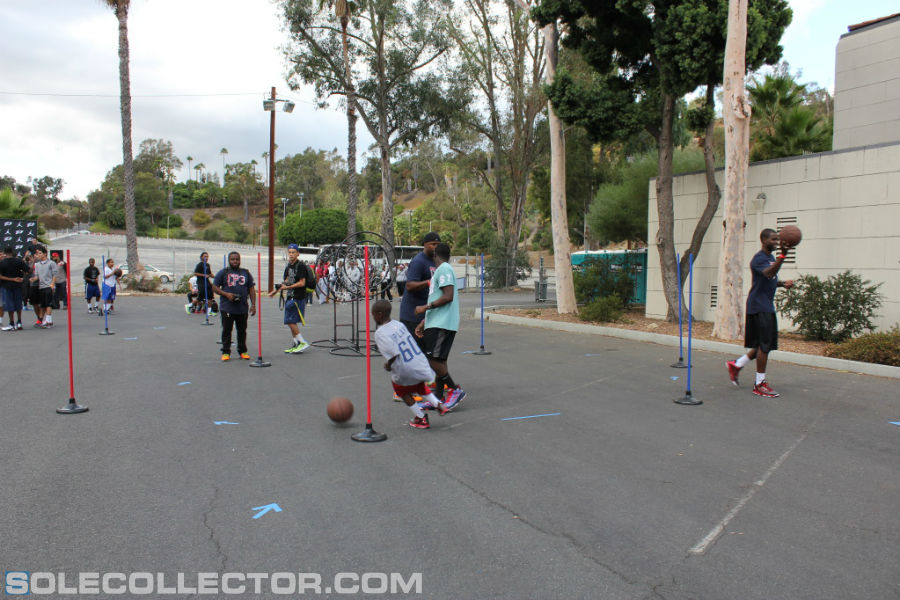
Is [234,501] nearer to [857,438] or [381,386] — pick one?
[381,386]

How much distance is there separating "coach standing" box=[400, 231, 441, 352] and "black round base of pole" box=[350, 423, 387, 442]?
5.69 feet

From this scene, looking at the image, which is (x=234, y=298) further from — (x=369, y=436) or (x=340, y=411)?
(x=369, y=436)

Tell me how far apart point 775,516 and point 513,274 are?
30.0 meters

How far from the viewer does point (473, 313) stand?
2008 cm

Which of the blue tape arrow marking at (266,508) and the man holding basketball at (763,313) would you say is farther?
the man holding basketball at (763,313)

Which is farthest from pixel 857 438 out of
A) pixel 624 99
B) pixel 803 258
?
pixel 624 99

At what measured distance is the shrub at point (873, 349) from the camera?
9430mm

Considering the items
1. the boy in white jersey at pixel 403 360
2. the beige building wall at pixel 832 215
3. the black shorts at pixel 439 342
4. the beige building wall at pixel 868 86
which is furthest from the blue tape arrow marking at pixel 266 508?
the beige building wall at pixel 868 86

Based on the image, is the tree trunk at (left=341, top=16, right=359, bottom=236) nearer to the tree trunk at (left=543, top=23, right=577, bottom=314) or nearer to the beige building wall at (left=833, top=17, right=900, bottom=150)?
the tree trunk at (left=543, top=23, right=577, bottom=314)

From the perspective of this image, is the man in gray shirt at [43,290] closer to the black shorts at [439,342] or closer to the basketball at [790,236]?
the black shorts at [439,342]

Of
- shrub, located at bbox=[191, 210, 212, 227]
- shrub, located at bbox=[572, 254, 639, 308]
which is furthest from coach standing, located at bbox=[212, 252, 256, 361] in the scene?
shrub, located at bbox=[191, 210, 212, 227]

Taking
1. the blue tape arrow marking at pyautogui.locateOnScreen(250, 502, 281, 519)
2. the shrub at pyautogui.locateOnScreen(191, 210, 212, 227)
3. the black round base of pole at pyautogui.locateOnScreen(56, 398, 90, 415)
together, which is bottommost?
the blue tape arrow marking at pyautogui.locateOnScreen(250, 502, 281, 519)

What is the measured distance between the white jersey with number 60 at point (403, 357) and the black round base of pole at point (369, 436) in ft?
1.81

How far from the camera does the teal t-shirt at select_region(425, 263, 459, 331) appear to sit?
6.97 metres
